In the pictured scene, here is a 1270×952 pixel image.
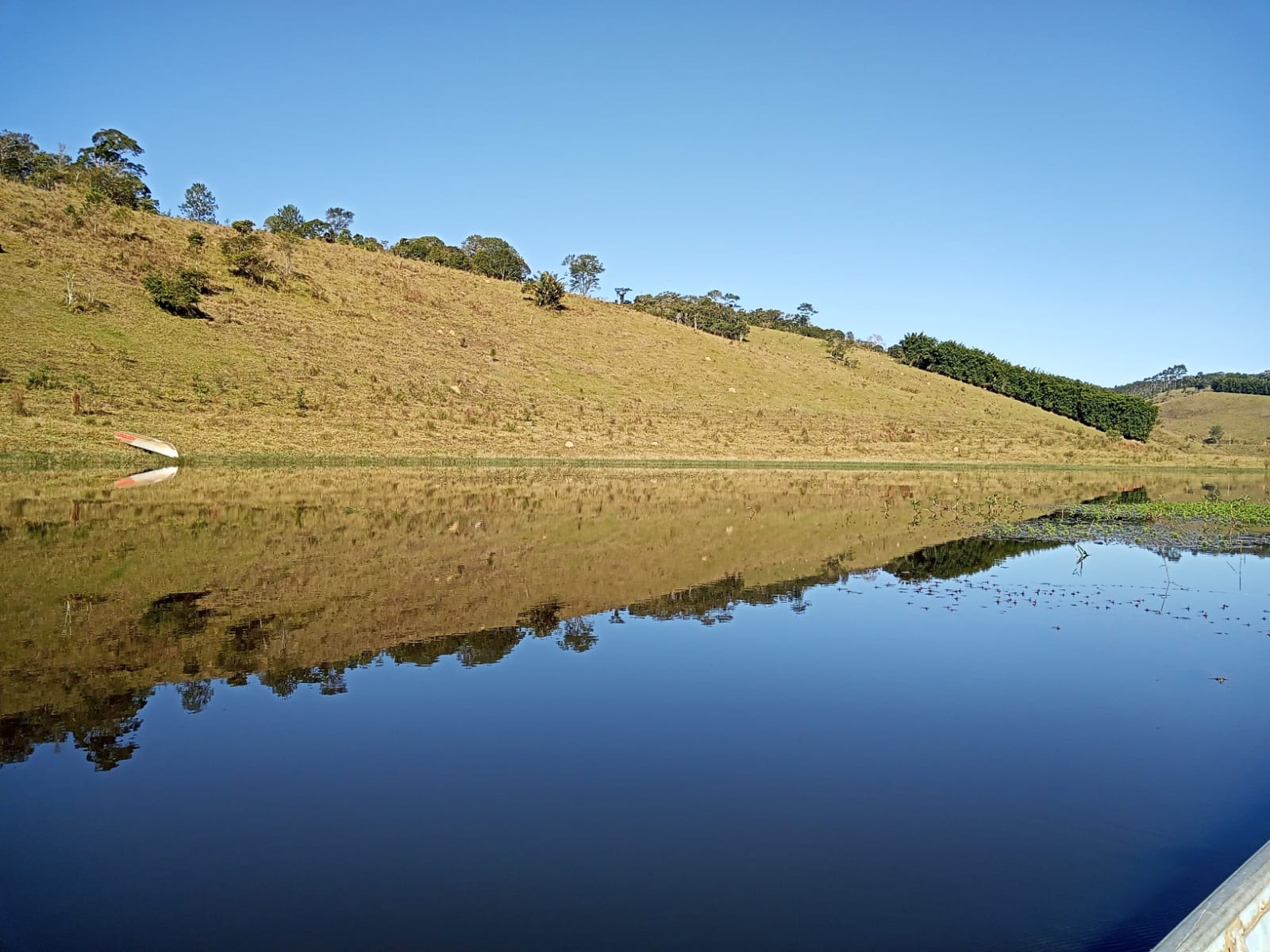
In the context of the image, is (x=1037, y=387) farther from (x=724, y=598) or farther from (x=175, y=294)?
(x=724, y=598)

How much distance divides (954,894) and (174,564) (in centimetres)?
1452

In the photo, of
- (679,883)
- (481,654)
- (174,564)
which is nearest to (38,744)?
(481,654)

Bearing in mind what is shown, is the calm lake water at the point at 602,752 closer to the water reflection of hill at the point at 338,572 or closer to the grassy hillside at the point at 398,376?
the water reflection of hill at the point at 338,572

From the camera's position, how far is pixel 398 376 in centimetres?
6322

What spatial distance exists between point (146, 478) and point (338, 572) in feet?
71.2

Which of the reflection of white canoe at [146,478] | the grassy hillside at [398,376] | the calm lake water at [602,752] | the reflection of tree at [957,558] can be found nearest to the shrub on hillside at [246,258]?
the grassy hillside at [398,376]

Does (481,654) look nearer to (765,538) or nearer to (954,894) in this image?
(954,894)

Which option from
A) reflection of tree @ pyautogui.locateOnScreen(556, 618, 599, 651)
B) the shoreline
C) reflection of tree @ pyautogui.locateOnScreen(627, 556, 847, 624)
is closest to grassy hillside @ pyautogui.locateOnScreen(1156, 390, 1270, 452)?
the shoreline

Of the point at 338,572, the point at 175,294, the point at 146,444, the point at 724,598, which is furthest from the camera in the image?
the point at 175,294

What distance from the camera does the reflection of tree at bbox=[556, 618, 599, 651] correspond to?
1148cm

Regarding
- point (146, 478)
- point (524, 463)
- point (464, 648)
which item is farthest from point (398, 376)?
point (464, 648)

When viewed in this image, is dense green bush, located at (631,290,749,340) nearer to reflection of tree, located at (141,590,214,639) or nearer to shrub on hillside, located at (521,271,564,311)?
Result: shrub on hillside, located at (521,271,564,311)

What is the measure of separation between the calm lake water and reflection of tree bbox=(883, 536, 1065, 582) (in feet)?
2.94

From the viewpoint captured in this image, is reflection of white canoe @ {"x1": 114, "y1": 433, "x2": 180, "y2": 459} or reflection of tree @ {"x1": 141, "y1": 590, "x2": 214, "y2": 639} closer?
reflection of tree @ {"x1": 141, "y1": 590, "x2": 214, "y2": 639}
